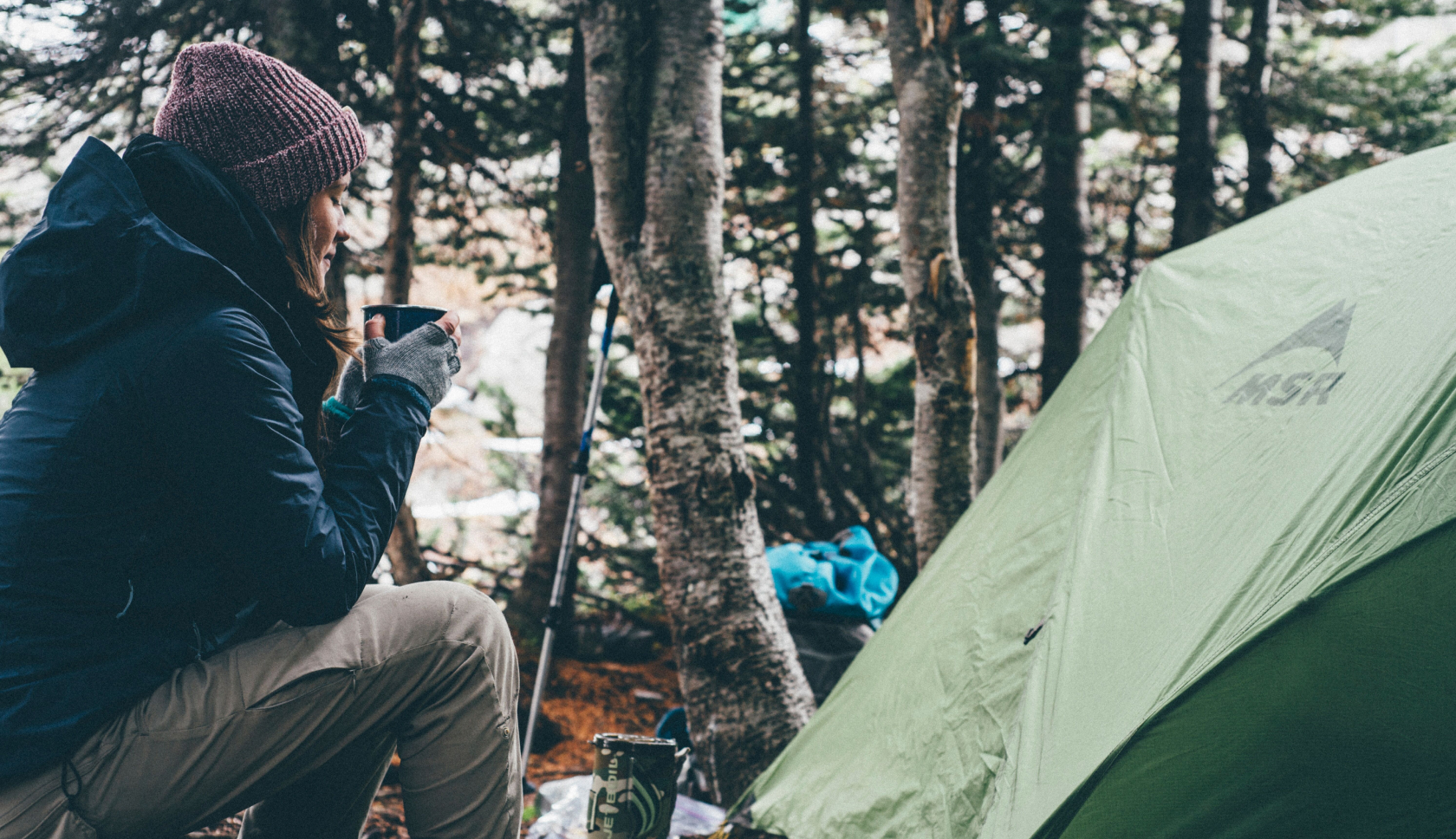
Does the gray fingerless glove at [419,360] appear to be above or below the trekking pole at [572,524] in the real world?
above

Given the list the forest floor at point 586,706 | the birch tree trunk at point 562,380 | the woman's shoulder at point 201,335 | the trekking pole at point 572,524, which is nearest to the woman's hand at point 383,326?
the woman's shoulder at point 201,335

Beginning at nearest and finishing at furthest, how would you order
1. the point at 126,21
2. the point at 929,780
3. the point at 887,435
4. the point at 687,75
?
the point at 929,780 → the point at 687,75 → the point at 126,21 → the point at 887,435

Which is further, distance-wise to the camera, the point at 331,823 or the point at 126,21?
the point at 126,21

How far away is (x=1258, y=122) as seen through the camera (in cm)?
629

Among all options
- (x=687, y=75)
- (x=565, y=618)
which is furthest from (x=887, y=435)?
(x=687, y=75)

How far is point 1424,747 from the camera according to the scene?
4.22ft

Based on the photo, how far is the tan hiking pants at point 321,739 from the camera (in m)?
1.28

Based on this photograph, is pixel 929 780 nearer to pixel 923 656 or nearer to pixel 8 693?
pixel 923 656

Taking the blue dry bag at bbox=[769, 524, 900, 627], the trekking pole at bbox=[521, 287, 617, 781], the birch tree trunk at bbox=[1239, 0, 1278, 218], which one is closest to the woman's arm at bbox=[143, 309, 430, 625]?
the trekking pole at bbox=[521, 287, 617, 781]

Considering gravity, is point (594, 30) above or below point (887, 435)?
above

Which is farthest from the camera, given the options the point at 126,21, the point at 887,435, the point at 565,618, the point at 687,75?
the point at 887,435

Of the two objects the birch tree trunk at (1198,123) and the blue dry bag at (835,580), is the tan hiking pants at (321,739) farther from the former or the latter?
the birch tree trunk at (1198,123)

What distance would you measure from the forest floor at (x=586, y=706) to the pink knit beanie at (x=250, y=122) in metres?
2.86

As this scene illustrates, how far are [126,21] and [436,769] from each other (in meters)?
5.23
